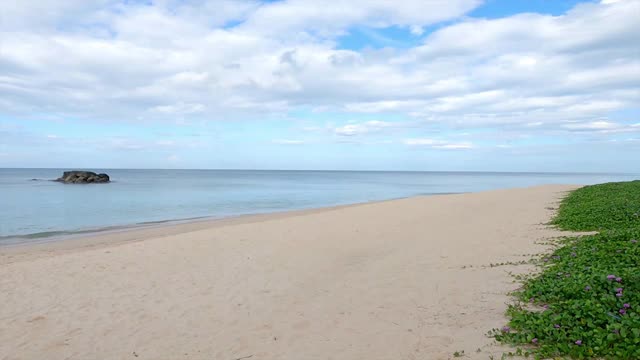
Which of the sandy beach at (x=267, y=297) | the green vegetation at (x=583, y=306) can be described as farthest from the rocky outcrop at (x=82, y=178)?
the green vegetation at (x=583, y=306)

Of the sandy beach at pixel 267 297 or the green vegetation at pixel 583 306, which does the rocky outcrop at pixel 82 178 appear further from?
the green vegetation at pixel 583 306

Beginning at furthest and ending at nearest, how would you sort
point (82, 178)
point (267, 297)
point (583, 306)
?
point (82, 178)
point (267, 297)
point (583, 306)

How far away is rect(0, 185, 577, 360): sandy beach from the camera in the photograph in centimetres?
622

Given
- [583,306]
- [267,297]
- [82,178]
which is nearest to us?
[583,306]

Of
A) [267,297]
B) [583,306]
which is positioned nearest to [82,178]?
[267,297]

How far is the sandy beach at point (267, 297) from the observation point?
20.4ft

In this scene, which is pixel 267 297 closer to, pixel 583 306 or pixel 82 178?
pixel 583 306

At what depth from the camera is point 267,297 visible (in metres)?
8.56

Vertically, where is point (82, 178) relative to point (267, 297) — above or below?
above

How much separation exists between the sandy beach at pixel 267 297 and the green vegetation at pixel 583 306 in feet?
1.45

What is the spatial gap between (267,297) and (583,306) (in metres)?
5.10

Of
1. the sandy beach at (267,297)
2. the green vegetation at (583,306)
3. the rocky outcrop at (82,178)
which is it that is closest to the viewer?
the green vegetation at (583,306)

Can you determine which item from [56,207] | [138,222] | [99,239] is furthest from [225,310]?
[56,207]

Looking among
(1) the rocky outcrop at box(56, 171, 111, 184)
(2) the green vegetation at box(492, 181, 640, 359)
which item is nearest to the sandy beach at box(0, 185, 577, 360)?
(2) the green vegetation at box(492, 181, 640, 359)
